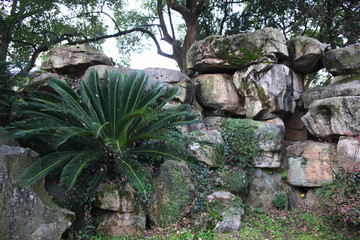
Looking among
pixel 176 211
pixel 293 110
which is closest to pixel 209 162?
pixel 176 211

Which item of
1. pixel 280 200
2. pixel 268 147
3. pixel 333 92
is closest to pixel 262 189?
pixel 280 200

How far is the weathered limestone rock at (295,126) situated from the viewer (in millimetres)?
8117

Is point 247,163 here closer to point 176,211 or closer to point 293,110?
point 176,211

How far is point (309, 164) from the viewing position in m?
6.61

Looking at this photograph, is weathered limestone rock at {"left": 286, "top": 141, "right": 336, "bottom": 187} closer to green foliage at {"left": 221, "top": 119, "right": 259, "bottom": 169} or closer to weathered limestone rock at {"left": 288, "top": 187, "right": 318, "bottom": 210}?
weathered limestone rock at {"left": 288, "top": 187, "right": 318, "bottom": 210}

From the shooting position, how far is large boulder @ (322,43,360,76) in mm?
7211

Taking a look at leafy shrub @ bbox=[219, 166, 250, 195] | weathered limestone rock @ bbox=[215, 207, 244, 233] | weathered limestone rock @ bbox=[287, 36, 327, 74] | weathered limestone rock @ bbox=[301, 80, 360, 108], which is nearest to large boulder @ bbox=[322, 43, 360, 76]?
weathered limestone rock @ bbox=[287, 36, 327, 74]

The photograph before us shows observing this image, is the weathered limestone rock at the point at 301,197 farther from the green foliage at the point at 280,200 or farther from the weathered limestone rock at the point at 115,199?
the weathered limestone rock at the point at 115,199

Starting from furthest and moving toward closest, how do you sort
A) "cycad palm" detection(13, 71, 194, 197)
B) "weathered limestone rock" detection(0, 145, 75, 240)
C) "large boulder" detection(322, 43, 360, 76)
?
"large boulder" detection(322, 43, 360, 76) → "cycad palm" detection(13, 71, 194, 197) → "weathered limestone rock" detection(0, 145, 75, 240)

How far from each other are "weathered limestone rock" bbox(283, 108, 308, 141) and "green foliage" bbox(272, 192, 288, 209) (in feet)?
8.00

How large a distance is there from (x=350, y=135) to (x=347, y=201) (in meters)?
2.33

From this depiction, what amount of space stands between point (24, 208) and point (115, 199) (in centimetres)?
132

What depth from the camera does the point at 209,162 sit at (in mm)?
5824

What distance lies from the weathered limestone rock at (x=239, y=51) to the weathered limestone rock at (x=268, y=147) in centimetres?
204
